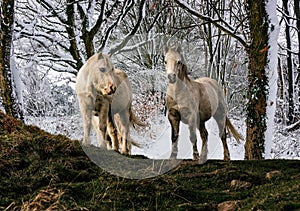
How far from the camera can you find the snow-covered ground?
5.59 m

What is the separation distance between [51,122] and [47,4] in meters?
4.23

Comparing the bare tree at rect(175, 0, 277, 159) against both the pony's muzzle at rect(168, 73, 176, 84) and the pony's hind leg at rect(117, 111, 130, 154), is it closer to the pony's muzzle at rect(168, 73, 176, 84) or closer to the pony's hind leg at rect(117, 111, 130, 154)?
the pony's hind leg at rect(117, 111, 130, 154)

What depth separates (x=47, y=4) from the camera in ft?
31.8

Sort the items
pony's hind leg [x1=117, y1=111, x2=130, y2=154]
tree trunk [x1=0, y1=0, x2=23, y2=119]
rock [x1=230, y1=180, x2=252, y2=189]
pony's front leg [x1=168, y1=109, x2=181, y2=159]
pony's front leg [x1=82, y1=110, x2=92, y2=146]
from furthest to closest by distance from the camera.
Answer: tree trunk [x1=0, y1=0, x2=23, y2=119], pony's hind leg [x1=117, y1=111, x2=130, y2=154], pony's front leg [x1=82, y1=110, x2=92, y2=146], pony's front leg [x1=168, y1=109, x2=181, y2=159], rock [x1=230, y1=180, x2=252, y2=189]

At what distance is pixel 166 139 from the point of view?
294 inches

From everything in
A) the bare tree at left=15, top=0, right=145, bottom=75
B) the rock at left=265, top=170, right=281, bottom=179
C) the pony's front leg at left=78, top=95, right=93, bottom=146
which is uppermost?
the bare tree at left=15, top=0, right=145, bottom=75

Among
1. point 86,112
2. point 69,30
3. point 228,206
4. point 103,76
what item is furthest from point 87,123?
point 69,30

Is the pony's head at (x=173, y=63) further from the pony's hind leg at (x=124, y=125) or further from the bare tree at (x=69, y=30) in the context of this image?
the bare tree at (x=69, y=30)

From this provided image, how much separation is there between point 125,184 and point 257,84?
9.65ft

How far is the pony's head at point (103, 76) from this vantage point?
14.7ft

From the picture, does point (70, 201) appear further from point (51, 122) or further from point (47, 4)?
point (51, 122)

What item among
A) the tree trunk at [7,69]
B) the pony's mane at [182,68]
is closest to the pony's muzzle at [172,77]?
the pony's mane at [182,68]

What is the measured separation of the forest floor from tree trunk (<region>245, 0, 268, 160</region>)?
104cm

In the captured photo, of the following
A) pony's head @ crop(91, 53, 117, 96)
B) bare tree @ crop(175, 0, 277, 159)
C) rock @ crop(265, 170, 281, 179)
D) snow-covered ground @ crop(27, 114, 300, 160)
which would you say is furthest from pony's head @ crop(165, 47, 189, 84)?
bare tree @ crop(175, 0, 277, 159)
